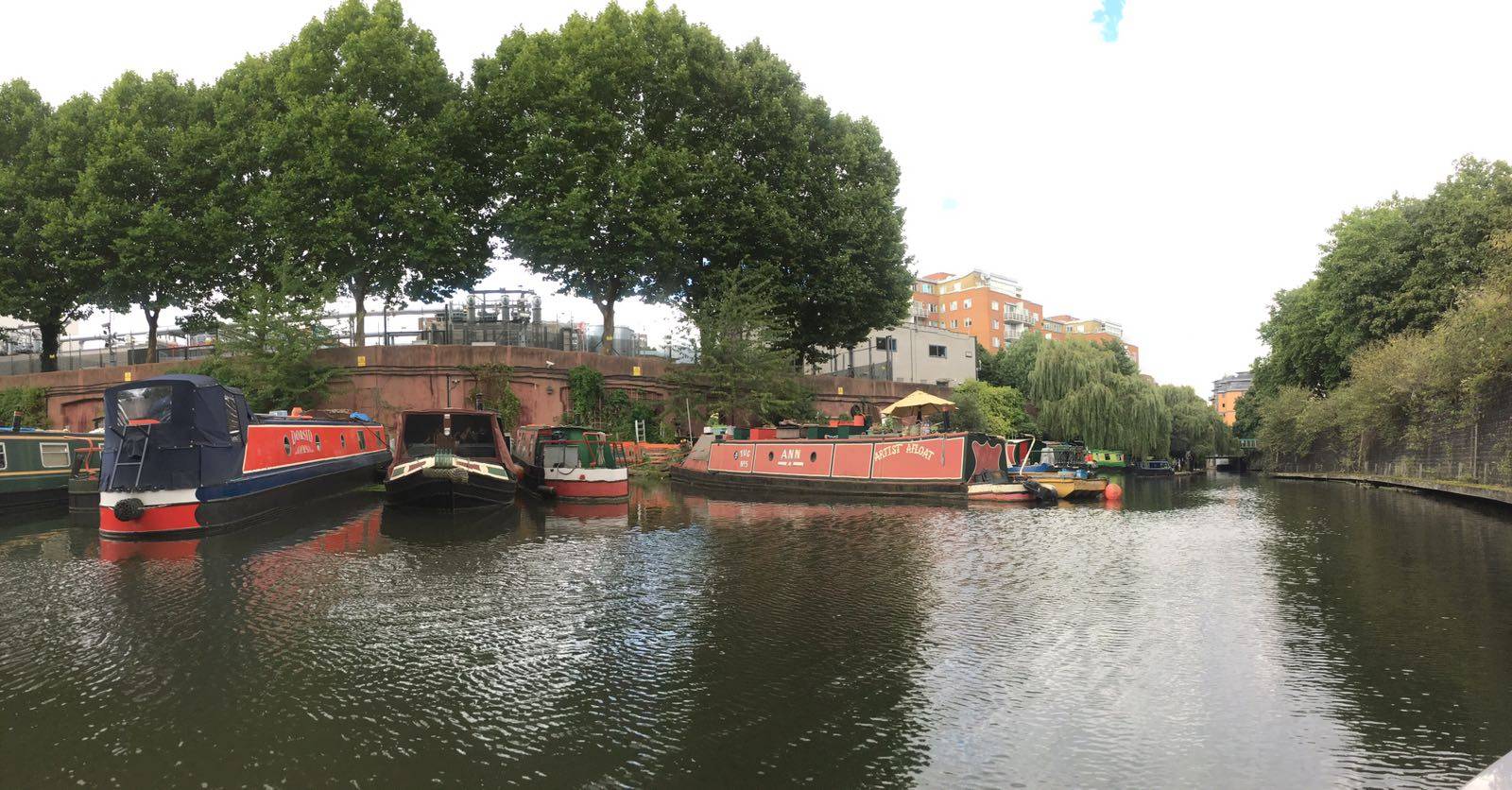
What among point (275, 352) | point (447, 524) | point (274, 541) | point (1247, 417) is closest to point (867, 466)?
point (447, 524)

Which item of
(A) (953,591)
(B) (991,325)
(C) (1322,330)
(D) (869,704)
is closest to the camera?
(D) (869,704)

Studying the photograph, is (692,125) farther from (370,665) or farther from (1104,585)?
(370,665)

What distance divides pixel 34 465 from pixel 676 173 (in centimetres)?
1943

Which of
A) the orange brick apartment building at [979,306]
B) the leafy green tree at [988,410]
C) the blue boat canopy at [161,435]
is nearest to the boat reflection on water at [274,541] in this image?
the blue boat canopy at [161,435]

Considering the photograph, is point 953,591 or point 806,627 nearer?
point 806,627

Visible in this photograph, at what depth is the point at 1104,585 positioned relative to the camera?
360 inches

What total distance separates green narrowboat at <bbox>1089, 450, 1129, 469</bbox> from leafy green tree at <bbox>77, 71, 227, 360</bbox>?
39.9 meters

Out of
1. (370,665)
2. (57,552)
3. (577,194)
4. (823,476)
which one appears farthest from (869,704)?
(577,194)

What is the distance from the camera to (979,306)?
86.8 metres

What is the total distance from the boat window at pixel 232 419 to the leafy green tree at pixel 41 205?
18570 millimetres

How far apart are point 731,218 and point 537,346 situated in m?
8.68

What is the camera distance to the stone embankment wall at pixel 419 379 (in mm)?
27141

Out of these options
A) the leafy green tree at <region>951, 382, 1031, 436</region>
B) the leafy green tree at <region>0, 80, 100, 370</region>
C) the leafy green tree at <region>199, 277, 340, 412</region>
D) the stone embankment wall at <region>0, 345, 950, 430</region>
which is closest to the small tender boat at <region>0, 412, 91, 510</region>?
the leafy green tree at <region>199, 277, 340, 412</region>

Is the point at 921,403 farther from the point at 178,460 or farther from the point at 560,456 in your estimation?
the point at 178,460
